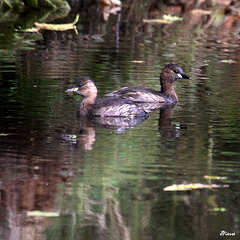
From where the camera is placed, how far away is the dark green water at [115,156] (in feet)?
21.7

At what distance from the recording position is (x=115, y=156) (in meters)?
8.79

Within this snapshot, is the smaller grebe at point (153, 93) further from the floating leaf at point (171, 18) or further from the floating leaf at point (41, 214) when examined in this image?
the floating leaf at point (171, 18)

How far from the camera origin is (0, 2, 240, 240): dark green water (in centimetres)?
660

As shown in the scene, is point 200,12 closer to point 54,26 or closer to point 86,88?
point 54,26

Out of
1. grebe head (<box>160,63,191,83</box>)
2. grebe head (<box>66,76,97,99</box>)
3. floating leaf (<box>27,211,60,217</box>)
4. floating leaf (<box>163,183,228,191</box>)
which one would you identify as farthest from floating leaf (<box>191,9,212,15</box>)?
floating leaf (<box>27,211,60,217</box>)

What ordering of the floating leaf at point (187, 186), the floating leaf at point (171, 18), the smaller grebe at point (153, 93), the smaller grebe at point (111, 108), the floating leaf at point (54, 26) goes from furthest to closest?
1. the floating leaf at point (171, 18)
2. the floating leaf at point (54, 26)
3. the smaller grebe at point (153, 93)
4. the smaller grebe at point (111, 108)
5. the floating leaf at point (187, 186)

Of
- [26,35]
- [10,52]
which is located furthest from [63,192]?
[26,35]

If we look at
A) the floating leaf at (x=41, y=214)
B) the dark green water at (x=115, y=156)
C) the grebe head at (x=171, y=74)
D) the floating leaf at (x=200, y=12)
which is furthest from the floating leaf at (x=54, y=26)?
the floating leaf at (x=41, y=214)

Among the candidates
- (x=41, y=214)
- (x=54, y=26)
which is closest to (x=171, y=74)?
(x=41, y=214)

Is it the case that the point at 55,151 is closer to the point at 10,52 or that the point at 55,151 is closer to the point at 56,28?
the point at 10,52

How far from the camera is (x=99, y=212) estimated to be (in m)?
6.86

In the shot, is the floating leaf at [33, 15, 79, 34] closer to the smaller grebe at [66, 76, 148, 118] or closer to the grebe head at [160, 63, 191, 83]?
the grebe head at [160, 63, 191, 83]

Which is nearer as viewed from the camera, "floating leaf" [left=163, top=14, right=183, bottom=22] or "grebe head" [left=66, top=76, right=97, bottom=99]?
"grebe head" [left=66, top=76, right=97, bottom=99]

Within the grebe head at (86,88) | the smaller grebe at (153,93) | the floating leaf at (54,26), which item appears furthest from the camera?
the floating leaf at (54,26)
